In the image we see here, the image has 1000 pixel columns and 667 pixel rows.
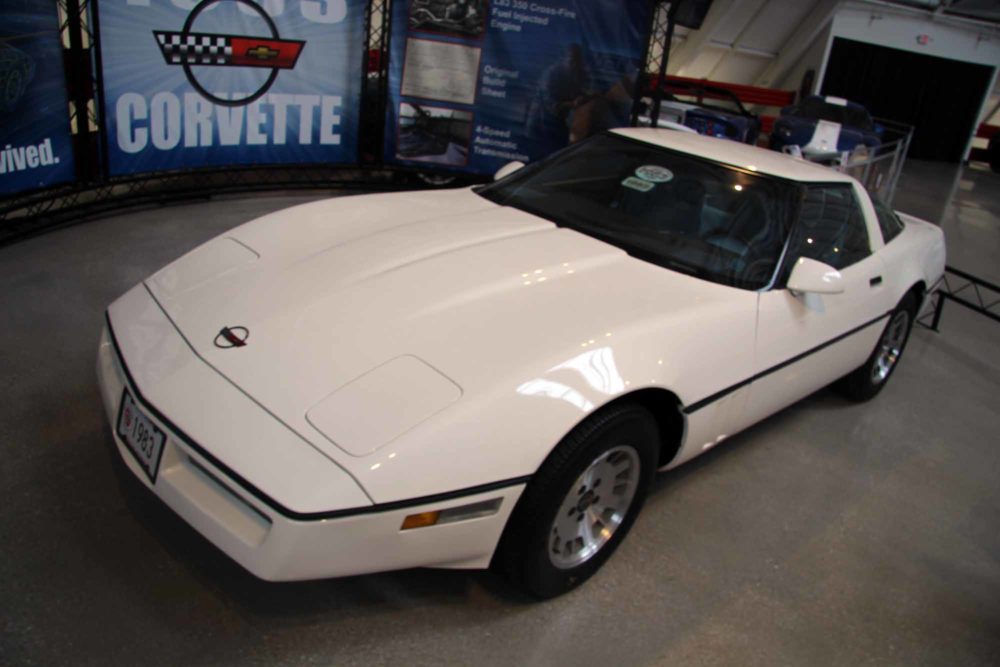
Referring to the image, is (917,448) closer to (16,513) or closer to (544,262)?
(544,262)

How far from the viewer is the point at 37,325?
3.62 meters

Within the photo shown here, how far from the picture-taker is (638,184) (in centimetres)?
314

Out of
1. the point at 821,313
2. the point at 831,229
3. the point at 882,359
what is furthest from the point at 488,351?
the point at 882,359

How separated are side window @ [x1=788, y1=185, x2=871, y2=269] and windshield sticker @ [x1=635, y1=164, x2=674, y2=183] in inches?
20.8

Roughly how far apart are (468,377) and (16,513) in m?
1.50

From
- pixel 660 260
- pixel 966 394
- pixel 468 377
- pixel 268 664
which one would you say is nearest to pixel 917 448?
pixel 966 394

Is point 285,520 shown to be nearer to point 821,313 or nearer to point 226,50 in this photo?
point 821,313

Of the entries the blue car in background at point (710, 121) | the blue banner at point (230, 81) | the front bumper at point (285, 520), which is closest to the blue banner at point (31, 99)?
the blue banner at point (230, 81)

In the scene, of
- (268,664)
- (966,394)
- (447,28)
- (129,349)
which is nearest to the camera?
(268,664)

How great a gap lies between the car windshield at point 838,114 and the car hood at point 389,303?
32.7ft

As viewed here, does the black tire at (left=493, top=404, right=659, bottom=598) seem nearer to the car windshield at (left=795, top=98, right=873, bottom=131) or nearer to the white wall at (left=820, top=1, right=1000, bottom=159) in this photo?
the car windshield at (left=795, top=98, right=873, bottom=131)

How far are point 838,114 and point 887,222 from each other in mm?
8740

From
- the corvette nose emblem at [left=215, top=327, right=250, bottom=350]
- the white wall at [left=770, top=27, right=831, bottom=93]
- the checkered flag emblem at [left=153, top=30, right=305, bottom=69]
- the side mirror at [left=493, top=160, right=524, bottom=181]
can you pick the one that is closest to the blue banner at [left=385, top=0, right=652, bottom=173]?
the checkered flag emblem at [left=153, top=30, right=305, bottom=69]

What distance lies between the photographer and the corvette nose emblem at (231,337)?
215cm
